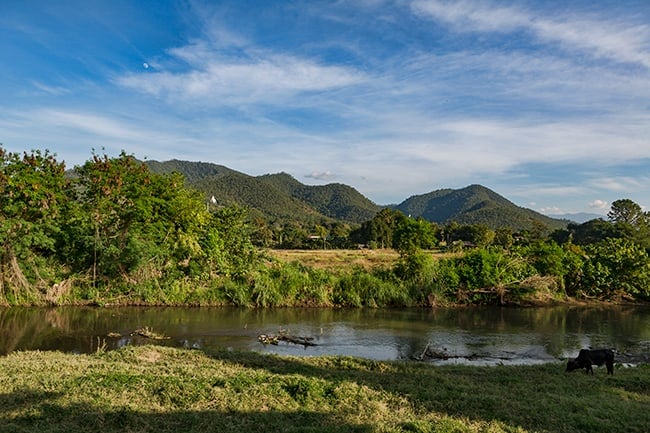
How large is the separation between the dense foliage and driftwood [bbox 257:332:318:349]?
347 inches

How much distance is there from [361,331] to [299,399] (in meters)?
14.4

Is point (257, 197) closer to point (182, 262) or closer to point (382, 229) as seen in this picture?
point (382, 229)

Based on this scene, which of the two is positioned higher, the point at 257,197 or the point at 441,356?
the point at 257,197

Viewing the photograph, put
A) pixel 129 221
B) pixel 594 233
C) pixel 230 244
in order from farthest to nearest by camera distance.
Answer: pixel 594 233, pixel 230 244, pixel 129 221

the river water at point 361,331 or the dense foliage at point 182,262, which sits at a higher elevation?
the dense foliage at point 182,262

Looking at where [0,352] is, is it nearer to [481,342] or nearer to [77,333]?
[77,333]

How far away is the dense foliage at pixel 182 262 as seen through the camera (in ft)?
91.8

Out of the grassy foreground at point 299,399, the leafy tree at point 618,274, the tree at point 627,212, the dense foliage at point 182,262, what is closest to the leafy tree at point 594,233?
the tree at point 627,212

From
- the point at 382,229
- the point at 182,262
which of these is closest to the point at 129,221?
the point at 182,262

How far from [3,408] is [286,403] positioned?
17.5ft

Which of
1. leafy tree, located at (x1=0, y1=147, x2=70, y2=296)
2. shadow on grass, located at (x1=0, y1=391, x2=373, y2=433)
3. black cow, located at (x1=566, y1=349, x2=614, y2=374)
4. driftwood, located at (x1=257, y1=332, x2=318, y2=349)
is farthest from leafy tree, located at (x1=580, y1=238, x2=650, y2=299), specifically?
leafy tree, located at (x1=0, y1=147, x2=70, y2=296)

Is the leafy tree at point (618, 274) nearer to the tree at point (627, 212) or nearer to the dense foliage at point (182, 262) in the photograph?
the dense foliage at point (182, 262)

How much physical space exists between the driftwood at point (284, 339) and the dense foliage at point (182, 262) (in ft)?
29.0

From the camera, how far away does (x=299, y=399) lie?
33.9 ft
